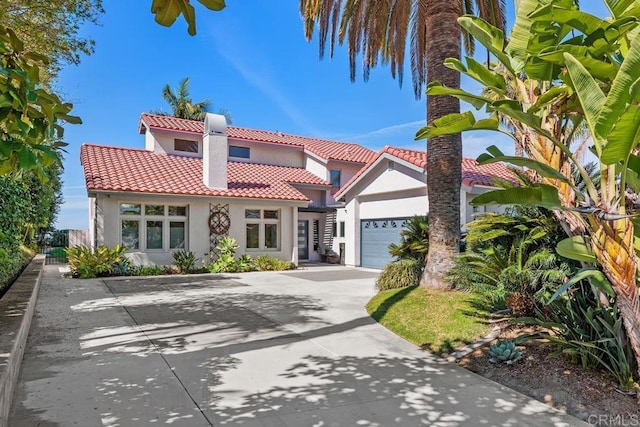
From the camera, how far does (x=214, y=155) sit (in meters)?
18.7

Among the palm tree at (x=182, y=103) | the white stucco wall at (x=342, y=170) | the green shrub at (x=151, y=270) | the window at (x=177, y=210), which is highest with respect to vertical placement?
the palm tree at (x=182, y=103)

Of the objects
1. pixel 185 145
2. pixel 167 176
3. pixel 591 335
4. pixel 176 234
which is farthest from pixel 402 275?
pixel 185 145

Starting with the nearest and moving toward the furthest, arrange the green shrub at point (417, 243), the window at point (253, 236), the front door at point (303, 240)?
the green shrub at point (417, 243) < the window at point (253, 236) < the front door at point (303, 240)

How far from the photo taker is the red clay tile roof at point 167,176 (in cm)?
1691

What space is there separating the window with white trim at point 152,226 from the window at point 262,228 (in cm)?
297

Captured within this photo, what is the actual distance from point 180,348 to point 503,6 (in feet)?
35.2

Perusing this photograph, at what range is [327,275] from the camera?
1669 centimetres

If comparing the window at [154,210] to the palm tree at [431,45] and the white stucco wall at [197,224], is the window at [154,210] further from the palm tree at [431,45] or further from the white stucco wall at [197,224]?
the palm tree at [431,45]

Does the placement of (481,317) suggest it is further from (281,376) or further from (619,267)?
(281,376)

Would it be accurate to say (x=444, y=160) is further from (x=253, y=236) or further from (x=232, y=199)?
(x=253, y=236)

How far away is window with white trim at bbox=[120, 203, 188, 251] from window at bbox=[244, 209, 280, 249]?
297 centimetres

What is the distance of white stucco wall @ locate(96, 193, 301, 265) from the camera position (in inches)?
646

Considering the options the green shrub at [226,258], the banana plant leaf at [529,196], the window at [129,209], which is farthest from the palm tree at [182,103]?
the banana plant leaf at [529,196]

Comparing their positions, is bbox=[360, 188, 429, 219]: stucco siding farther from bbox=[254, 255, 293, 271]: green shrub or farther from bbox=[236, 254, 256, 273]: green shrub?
bbox=[236, 254, 256, 273]: green shrub
